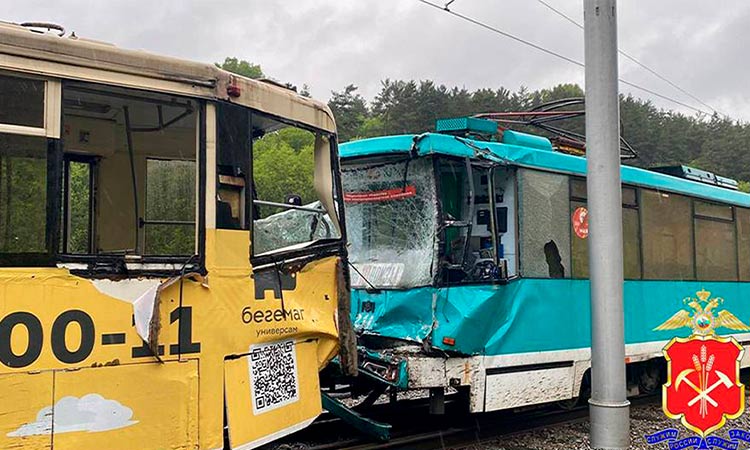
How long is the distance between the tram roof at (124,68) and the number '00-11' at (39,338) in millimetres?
1307

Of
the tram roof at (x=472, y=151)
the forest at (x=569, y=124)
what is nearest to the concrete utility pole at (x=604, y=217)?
the tram roof at (x=472, y=151)

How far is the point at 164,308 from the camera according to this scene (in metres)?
4.64

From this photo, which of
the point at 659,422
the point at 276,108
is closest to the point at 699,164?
the point at 659,422

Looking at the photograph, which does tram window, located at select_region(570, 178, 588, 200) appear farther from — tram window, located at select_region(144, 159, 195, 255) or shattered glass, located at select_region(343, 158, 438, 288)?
tram window, located at select_region(144, 159, 195, 255)

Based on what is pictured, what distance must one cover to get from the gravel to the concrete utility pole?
5.30 ft

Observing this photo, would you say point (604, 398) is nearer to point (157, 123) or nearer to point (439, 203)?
point (439, 203)

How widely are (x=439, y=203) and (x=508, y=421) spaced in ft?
8.69

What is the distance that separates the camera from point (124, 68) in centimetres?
458

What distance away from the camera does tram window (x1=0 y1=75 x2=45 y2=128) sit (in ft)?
13.8

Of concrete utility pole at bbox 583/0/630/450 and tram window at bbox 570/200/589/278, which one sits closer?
concrete utility pole at bbox 583/0/630/450

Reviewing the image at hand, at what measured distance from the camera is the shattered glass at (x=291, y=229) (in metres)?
5.31

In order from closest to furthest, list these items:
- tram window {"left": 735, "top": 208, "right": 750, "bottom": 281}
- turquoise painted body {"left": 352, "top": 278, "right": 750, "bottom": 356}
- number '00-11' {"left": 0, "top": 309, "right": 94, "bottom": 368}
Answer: number '00-11' {"left": 0, "top": 309, "right": 94, "bottom": 368} < turquoise painted body {"left": 352, "top": 278, "right": 750, "bottom": 356} < tram window {"left": 735, "top": 208, "right": 750, "bottom": 281}

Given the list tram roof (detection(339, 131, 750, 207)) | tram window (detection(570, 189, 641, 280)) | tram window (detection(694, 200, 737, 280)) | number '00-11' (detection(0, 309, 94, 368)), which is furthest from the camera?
tram window (detection(694, 200, 737, 280))

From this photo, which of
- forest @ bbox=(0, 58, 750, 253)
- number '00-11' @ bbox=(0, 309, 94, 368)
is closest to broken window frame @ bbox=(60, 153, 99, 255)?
number '00-11' @ bbox=(0, 309, 94, 368)
